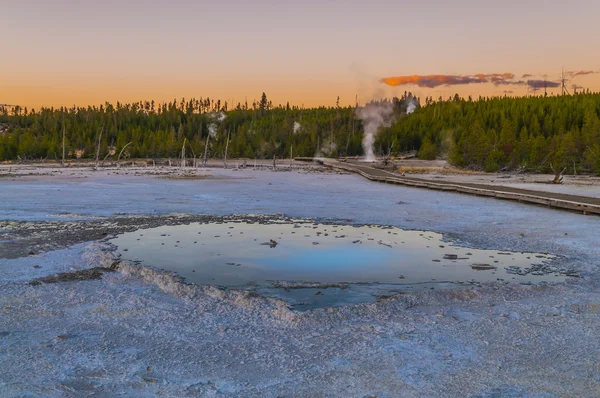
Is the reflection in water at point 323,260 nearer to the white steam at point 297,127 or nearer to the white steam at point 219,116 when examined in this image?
the white steam at point 297,127

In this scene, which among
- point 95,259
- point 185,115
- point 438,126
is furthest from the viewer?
point 185,115

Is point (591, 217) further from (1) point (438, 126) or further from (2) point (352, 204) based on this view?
(1) point (438, 126)

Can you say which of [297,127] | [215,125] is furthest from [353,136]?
[215,125]

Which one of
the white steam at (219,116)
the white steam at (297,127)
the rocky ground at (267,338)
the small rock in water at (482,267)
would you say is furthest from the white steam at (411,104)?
the rocky ground at (267,338)

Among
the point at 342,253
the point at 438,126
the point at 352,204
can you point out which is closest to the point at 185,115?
the point at 438,126

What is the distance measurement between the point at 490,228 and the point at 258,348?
11.6 m

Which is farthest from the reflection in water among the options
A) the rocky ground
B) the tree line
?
the tree line

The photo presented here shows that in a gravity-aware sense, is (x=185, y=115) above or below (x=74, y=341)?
above

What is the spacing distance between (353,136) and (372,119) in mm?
28963

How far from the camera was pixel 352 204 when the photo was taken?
→ 76.1ft

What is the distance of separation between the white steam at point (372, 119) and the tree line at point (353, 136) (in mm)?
1780

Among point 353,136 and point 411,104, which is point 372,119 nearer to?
point 353,136

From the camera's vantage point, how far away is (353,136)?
111 meters

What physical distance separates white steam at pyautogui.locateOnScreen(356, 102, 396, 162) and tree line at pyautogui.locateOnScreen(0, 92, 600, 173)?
5.84 feet
